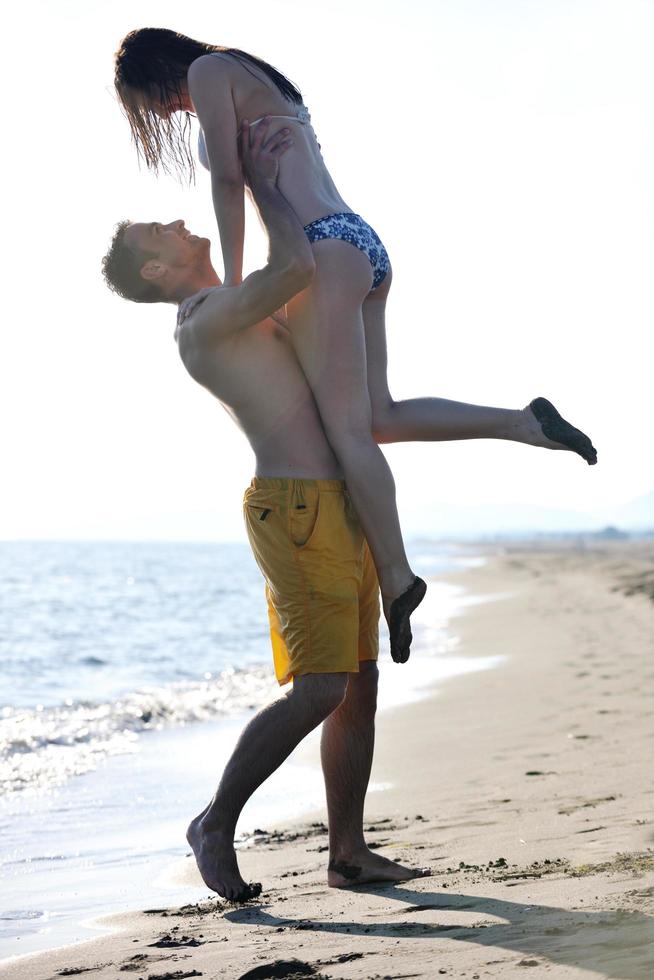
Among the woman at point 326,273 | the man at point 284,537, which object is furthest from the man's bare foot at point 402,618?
the man at point 284,537

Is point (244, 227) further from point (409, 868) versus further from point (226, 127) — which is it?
point (409, 868)

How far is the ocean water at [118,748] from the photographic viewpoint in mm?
3574

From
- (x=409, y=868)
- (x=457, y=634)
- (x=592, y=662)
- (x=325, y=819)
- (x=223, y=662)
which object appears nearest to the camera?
(x=409, y=868)

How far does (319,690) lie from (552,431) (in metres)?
0.99

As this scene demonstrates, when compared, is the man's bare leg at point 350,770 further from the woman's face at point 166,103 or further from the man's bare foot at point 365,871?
the woman's face at point 166,103

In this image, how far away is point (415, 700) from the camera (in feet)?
27.9

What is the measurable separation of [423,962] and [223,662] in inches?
424

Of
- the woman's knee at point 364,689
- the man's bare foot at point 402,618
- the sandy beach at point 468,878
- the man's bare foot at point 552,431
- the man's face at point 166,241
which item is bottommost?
the sandy beach at point 468,878

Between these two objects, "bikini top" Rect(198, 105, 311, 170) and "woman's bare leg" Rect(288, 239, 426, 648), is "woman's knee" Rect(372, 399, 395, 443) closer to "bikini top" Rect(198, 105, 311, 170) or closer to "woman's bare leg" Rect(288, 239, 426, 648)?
"woman's bare leg" Rect(288, 239, 426, 648)

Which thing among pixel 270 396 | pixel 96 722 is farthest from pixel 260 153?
pixel 96 722

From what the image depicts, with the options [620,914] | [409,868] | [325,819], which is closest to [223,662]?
[325,819]

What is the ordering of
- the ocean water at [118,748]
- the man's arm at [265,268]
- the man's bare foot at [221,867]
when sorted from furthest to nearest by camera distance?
the ocean water at [118,748], the man's bare foot at [221,867], the man's arm at [265,268]

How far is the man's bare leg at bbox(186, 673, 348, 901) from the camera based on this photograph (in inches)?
116

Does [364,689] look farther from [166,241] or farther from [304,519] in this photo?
[166,241]
